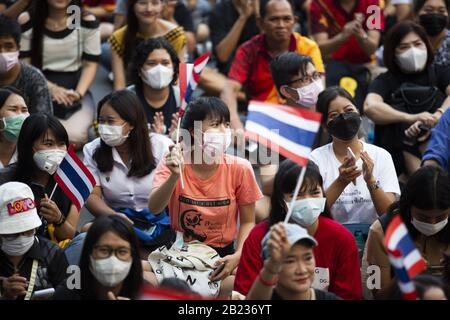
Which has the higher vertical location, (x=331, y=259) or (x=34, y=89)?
(x=34, y=89)

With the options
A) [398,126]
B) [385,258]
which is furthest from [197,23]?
[385,258]

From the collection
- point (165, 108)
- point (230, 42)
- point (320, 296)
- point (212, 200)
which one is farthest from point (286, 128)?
point (230, 42)

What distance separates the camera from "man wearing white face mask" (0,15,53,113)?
708cm

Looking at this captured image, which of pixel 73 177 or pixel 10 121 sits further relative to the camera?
pixel 10 121

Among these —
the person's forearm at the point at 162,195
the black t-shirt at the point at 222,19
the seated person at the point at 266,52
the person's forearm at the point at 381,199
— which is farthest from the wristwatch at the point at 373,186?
the black t-shirt at the point at 222,19

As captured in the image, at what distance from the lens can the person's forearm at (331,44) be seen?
8211 millimetres

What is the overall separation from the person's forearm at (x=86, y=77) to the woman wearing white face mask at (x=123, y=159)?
153 centimetres

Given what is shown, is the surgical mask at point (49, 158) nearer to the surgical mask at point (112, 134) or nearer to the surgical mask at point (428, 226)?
the surgical mask at point (112, 134)

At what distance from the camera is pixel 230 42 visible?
846 cm

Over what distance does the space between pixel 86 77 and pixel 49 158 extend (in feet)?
6.62

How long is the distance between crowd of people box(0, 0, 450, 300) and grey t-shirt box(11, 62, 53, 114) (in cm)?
1

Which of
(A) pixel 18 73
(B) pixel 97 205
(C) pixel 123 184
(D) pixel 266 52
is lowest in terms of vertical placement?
(B) pixel 97 205

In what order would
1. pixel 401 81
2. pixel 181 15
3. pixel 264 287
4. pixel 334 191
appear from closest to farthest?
1. pixel 264 287
2. pixel 334 191
3. pixel 401 81
4. pixel 181 15

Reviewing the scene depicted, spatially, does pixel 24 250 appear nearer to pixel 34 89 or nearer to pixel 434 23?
pixel 34 89
